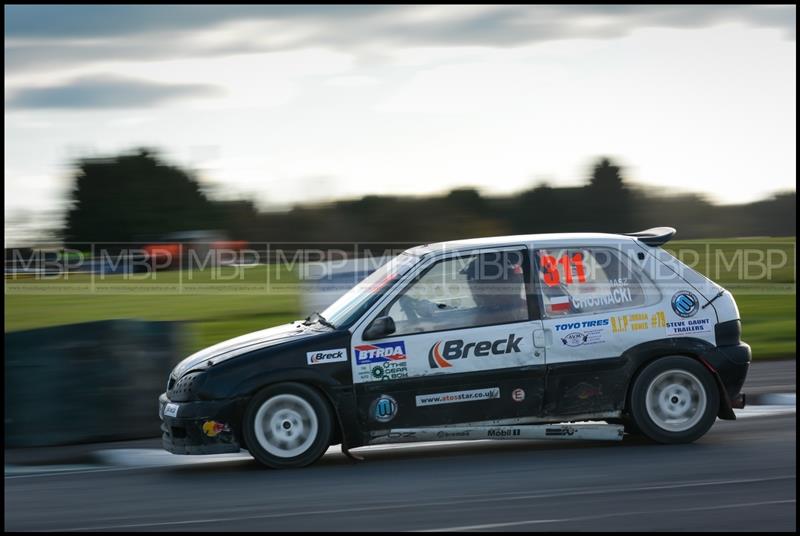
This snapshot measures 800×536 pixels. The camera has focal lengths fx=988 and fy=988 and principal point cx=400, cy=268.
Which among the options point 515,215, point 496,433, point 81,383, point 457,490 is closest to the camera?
point 457,490

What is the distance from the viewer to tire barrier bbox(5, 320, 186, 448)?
8469 millimetres

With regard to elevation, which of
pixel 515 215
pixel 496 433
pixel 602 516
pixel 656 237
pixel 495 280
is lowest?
pixel 602 516

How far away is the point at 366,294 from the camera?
24.6 feet

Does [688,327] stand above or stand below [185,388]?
above

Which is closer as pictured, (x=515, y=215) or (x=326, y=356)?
(x=326, y=356)

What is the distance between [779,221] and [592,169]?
12.2 meters

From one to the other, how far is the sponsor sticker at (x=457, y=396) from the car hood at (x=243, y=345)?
0.92m

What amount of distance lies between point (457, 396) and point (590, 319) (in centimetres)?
117

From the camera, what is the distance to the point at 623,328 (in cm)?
739

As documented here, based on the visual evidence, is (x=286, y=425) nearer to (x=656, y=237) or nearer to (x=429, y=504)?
(x=429, y=504)

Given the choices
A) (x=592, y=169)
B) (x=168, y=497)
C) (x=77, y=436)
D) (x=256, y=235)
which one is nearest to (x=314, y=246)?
(x=256, y=235)

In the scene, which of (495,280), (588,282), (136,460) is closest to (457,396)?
(495,280)

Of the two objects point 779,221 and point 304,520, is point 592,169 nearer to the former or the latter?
point 779,221

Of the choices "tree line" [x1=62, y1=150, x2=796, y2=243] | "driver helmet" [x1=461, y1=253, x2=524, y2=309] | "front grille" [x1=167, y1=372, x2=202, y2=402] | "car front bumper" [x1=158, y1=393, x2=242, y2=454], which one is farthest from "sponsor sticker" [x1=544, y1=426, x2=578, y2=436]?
"tree line" [x1=62, y1=150, x2=796, y2=243]
